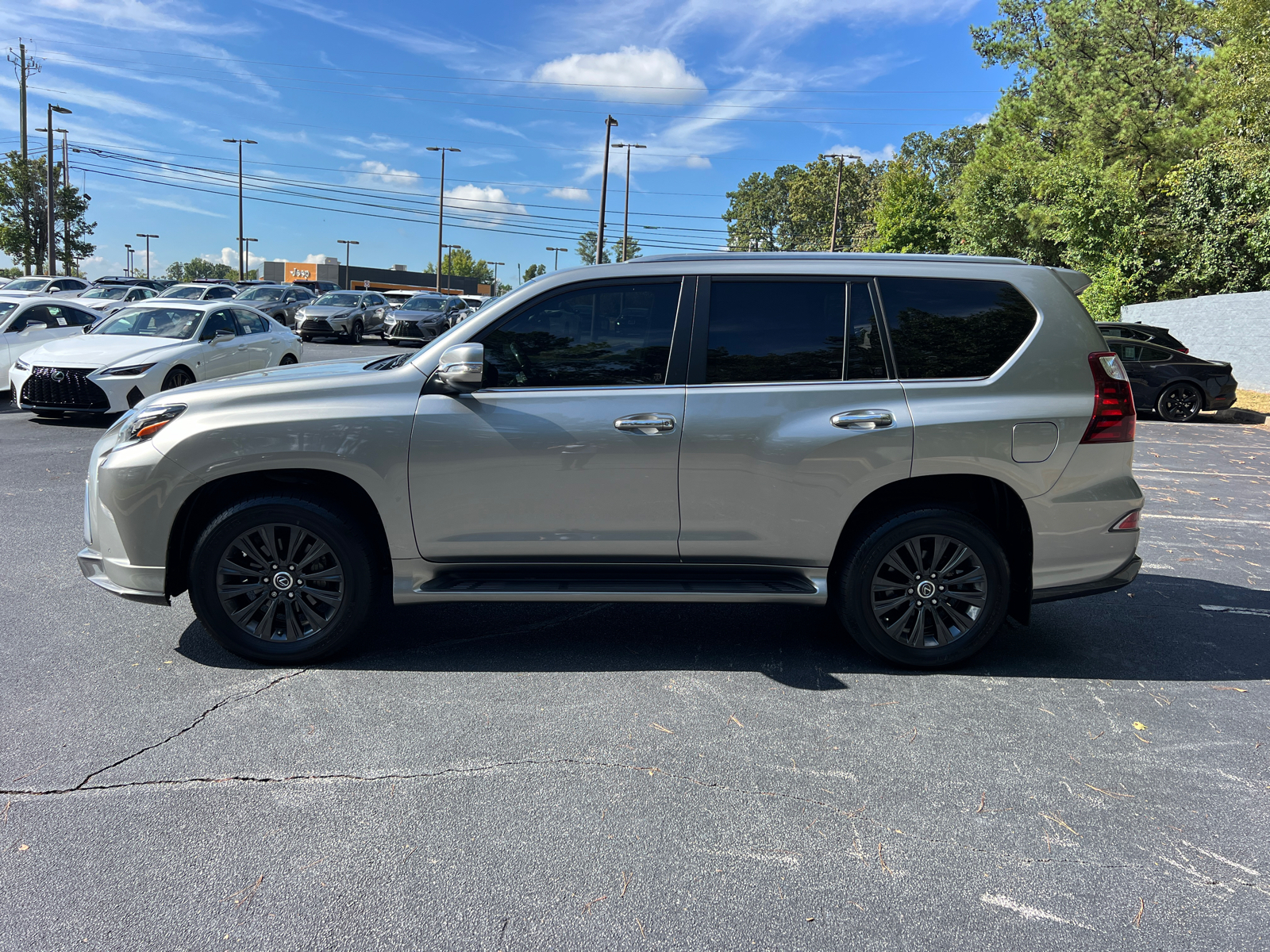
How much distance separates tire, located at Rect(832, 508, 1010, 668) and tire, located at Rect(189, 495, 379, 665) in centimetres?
231

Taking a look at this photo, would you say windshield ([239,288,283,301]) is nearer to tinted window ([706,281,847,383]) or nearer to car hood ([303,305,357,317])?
car hood ([303,305,357,317])

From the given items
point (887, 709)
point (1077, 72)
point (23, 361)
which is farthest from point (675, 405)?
point (1077, 72)

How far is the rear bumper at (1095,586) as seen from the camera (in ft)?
14.5

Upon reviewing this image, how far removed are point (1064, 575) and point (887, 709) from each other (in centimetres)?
115

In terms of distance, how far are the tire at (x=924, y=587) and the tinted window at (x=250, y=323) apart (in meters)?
11.9

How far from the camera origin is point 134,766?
3.38 meters

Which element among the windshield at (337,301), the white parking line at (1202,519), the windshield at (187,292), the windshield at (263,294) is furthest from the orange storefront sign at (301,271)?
the white parking line at (1202,519)

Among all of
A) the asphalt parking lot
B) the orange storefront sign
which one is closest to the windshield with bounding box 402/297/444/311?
the asphalt parking lot

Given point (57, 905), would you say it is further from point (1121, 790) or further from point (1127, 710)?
point (1127, 710)

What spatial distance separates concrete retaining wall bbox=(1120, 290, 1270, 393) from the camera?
22.0 m

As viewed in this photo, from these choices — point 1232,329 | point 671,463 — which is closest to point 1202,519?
point 671,463

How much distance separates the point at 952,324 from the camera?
14.5 ft

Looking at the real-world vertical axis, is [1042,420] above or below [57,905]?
above

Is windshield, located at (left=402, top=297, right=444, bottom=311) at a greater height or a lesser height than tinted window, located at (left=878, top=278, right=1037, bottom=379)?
greater
